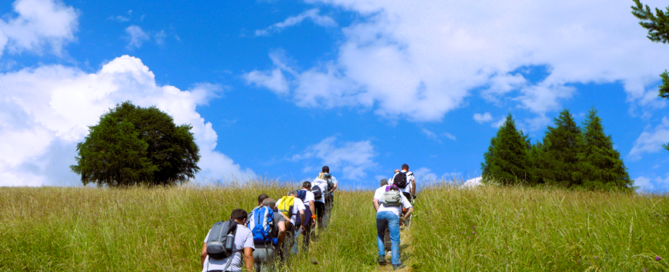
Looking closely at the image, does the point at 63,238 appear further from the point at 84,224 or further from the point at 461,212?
the point at 461,212

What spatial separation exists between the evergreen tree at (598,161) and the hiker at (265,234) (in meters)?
29.1

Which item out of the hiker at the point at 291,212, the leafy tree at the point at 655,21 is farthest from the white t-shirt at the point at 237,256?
the leafy tree at the point at 655,21

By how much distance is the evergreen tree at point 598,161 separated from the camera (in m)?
28.3

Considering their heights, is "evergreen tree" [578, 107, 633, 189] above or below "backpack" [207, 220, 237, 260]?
above

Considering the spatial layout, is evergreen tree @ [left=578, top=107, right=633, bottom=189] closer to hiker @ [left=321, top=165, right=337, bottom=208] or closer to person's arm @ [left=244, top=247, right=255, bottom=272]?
hiker @ [left=321, top=165, right=337, bottom=208]

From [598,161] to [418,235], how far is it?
26.7 m

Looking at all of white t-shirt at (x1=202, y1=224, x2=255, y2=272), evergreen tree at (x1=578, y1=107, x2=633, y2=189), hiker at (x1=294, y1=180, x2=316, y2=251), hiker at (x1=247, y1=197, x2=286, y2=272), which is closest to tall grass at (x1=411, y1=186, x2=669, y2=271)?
hiker at (x1=294, y1=180, x2=316, y2=251)

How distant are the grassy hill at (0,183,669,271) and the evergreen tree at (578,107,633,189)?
21944 millimetres

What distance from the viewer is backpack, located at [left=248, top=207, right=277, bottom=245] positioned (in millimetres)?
6262

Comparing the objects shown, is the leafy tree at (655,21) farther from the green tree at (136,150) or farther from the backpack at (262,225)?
the green tree at (136,150)

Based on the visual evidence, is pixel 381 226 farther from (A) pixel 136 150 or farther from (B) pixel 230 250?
(A) pixel 136 150

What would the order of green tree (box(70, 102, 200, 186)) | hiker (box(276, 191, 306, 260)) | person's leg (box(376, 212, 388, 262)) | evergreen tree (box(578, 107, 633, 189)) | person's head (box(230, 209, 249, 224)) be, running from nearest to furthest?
person's head (box(230, 209, 249, 224)) → person's leg (box(376, 212, 388, 262)) → hiker (box(276, 191, 306, 260)) → evergreen tree (box(578, 107, 633, 189)) → green tree (box(70, 102, 200, 186))

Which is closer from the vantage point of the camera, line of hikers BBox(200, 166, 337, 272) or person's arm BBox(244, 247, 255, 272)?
line of hikers BBox(200, 166, 337, 272)

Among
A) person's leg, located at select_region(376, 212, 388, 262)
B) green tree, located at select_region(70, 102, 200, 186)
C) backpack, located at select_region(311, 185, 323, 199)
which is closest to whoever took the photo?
person's leg, located at select_region(376, 212, 388, 262)
